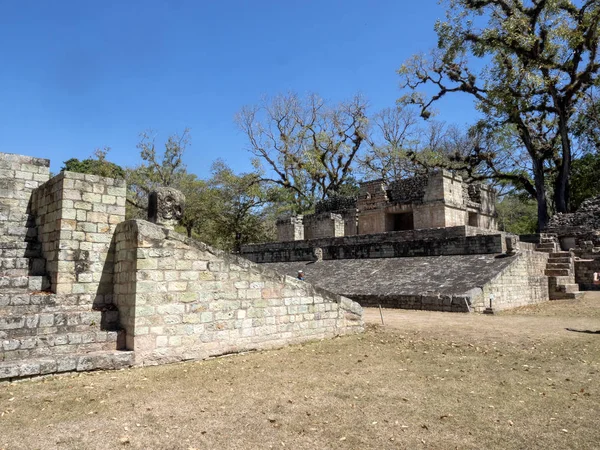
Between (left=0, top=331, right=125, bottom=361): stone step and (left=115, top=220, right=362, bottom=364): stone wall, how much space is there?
30 centimetres

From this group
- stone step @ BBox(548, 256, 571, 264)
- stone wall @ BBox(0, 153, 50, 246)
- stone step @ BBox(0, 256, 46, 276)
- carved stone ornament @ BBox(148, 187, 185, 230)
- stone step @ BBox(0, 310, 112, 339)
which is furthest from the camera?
stone step @ BBox(548, 256, 571, 264)

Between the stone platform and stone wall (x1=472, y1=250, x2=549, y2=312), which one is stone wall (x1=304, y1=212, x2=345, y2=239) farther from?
stone wall (x1=472, y1=250, x2=549, y2=312)

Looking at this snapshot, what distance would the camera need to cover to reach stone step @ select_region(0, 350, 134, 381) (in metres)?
5.30

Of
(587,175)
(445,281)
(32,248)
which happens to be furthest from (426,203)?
(32,248)

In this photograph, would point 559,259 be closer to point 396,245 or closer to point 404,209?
point 396,245

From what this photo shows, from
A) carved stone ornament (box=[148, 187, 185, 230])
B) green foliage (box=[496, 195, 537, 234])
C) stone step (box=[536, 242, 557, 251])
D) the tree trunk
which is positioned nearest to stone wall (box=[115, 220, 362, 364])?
carved stone ornament (box=[148, 187, 185, 230])

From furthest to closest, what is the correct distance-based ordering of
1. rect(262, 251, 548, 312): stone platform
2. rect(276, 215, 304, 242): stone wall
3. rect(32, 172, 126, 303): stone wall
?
rect(276, 215, 304, 242): stone wall
rect(262, 251, 548, 312): stone platform
rect(32, 172, 126, 303): stone wall

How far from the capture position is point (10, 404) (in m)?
4.58

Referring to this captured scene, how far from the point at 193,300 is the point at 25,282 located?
262cm

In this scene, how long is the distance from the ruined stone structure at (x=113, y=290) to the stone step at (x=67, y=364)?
0.04 ft

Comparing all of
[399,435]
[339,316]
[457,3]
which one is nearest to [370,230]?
[457,3]

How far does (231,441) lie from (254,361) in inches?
118

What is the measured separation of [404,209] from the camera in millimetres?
23609

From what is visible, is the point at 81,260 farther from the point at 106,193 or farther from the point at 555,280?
the point at 555,280
